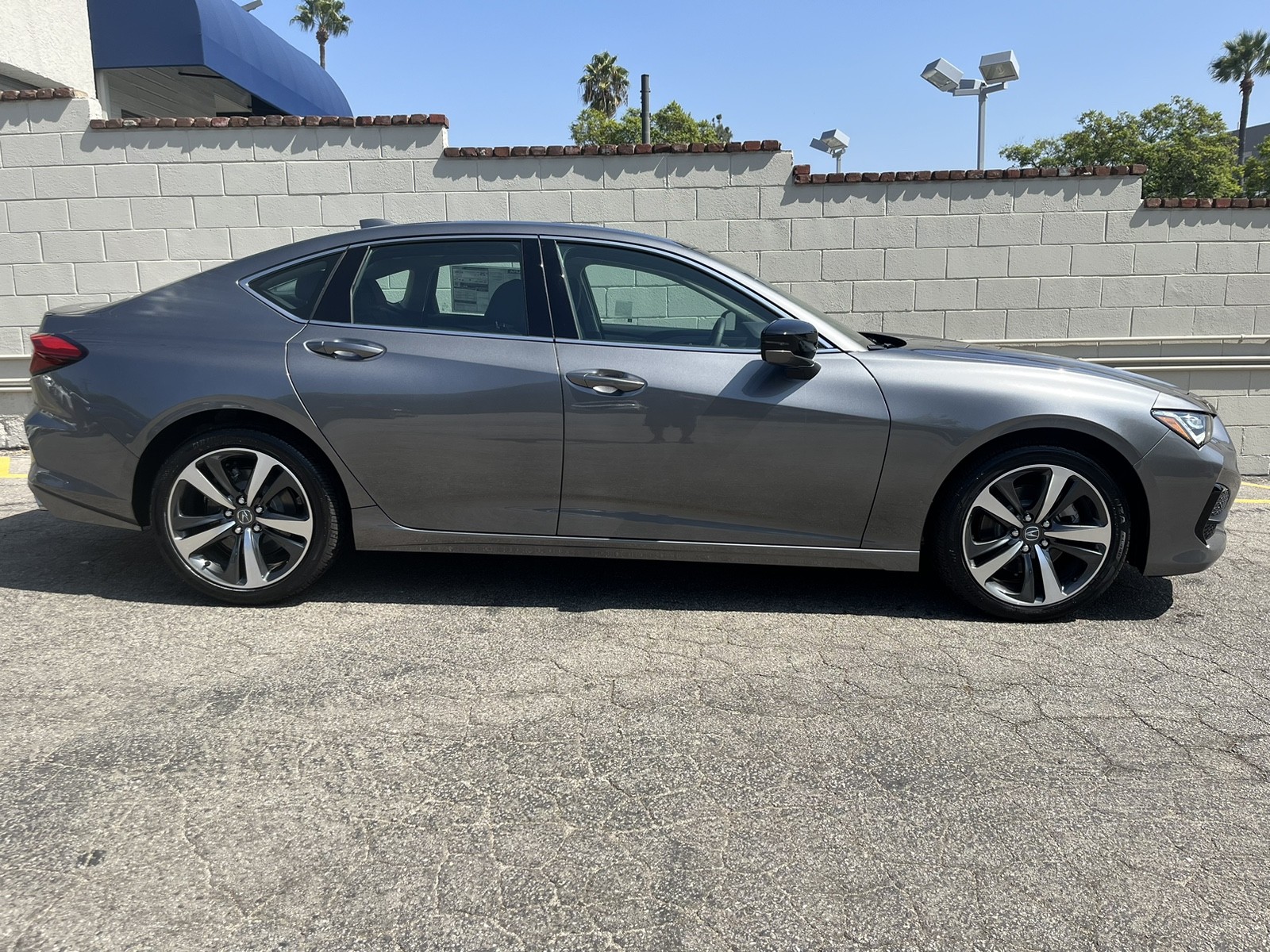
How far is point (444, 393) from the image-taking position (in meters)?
3.80

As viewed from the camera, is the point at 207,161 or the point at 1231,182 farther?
the point at 1231,182

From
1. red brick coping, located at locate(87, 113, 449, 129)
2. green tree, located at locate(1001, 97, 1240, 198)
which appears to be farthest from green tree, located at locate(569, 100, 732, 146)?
red brick coping, located at locate(87, 113, 449, 129)

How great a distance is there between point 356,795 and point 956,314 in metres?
6.64

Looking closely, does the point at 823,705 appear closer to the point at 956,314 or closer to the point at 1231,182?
the point at 956,314

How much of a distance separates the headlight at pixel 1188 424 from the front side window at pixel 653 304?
63.7 inches

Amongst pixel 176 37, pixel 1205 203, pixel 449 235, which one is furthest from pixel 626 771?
pixel 176 37

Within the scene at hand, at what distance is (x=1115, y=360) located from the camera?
7785 millimetres

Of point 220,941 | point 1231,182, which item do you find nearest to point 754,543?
point 220,941

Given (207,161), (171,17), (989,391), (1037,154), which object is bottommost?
(989,391)

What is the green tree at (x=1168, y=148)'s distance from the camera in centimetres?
4078

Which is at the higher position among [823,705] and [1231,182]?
[1231,182]

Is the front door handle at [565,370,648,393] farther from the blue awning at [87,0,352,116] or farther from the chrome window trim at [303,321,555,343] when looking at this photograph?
the blue awning at [87,0,352,116]

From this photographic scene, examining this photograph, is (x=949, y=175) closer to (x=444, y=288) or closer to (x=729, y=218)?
(x=729, y=218)

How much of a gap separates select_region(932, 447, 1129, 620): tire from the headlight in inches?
13.1
